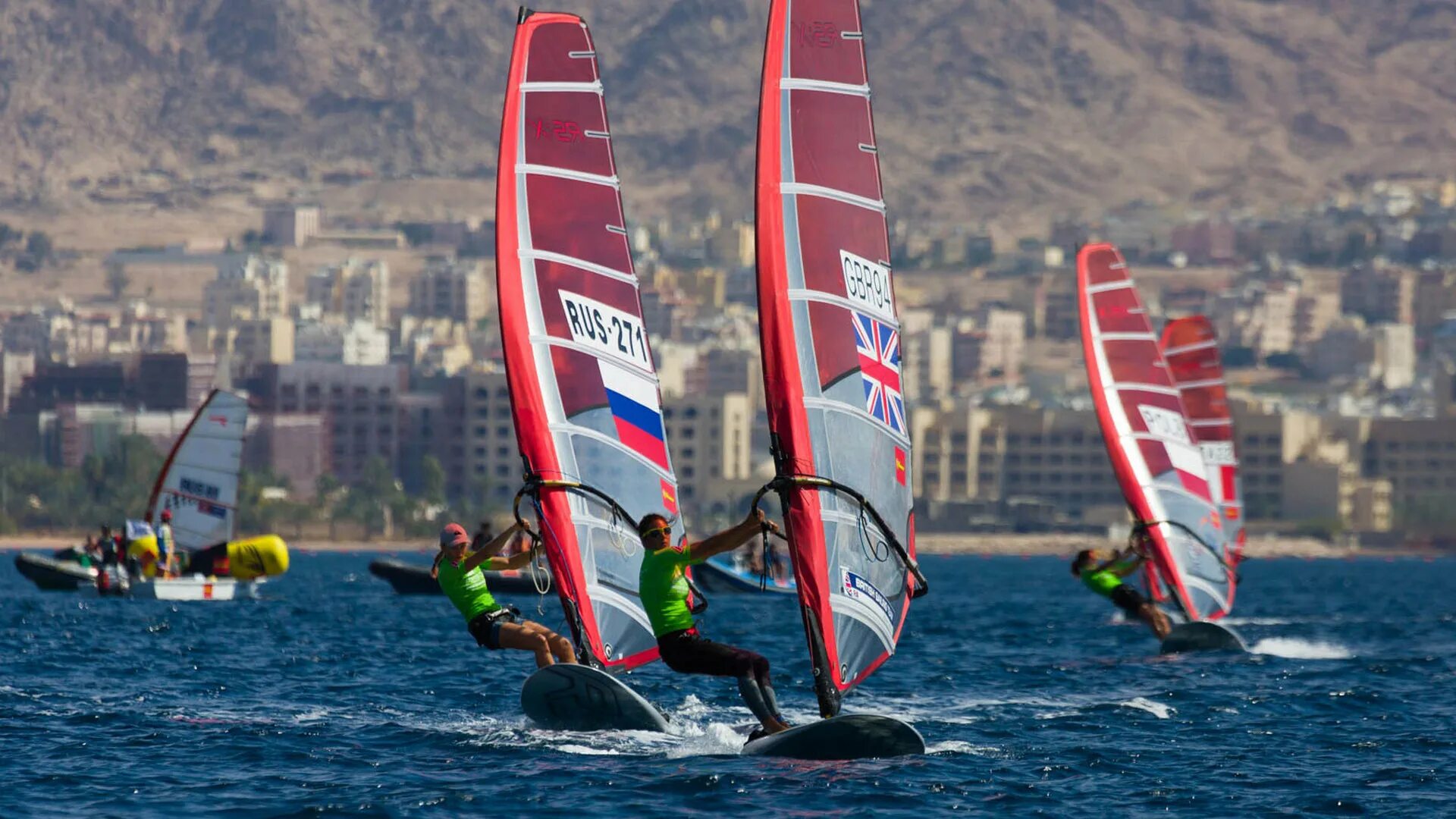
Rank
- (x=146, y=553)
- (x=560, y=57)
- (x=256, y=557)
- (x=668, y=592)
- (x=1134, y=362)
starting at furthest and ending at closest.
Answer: (x=146, y=553) → (x=256, y=557) → (x=1134, y=362) → (x=560, y=57) → (x=668, y=592)

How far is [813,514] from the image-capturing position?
65.7 ft

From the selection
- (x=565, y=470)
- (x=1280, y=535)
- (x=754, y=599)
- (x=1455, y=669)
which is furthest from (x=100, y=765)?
(x=1280, y=535)

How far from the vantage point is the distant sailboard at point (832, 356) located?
65.8ft

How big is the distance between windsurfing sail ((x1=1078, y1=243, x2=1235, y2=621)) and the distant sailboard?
1743cm

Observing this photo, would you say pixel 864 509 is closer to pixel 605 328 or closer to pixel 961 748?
pixel 961 748

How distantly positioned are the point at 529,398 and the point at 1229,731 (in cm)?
731

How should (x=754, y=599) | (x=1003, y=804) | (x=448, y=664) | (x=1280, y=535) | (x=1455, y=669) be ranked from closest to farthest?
(x=1003, y=804), (x=448, y=664), (x=1455, y=669), (x=754, y=599), (x=1280, y=535)

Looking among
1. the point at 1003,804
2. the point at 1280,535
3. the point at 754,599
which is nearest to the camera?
the point at 1003,804

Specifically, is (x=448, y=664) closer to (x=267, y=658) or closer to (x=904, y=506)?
(x=267, y=658)

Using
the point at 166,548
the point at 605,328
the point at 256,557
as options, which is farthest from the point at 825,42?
the point at 166,548

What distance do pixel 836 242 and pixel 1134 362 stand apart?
19.9 m

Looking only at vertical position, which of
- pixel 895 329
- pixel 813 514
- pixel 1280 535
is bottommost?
pixel 1280 535

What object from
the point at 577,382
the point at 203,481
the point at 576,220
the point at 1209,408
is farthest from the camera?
the point at 203,481

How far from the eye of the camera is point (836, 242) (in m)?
20.5
